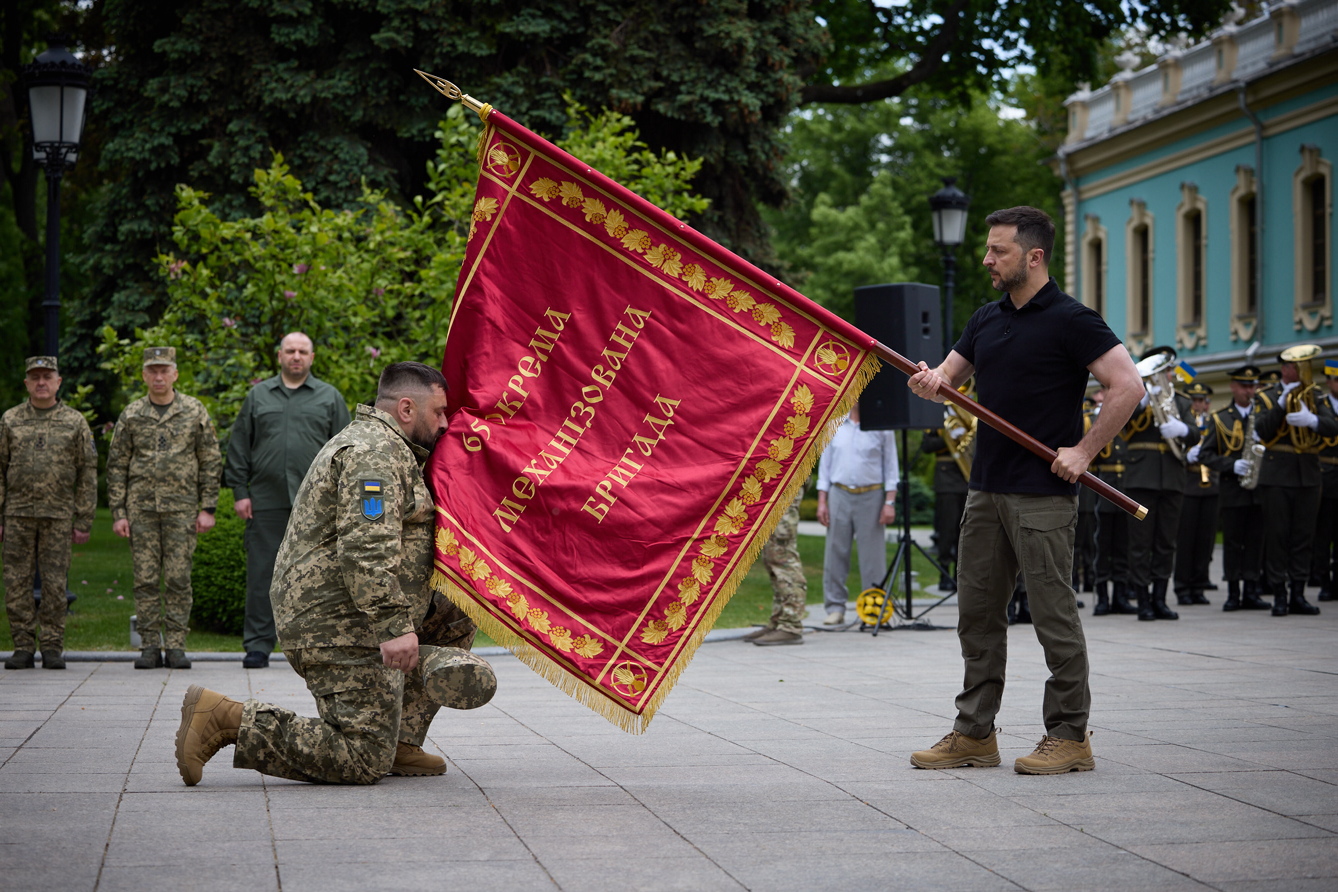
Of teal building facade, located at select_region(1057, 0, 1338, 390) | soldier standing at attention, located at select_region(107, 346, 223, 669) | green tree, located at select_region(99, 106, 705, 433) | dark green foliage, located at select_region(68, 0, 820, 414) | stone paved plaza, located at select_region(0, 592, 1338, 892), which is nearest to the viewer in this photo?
stone paved plaza, located at select_region(0, 592, 1338, 892)

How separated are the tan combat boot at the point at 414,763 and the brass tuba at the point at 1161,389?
32.8 ft

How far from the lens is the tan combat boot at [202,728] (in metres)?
6.10

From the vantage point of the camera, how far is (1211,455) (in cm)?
1603

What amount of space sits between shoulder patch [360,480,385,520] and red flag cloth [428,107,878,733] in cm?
35

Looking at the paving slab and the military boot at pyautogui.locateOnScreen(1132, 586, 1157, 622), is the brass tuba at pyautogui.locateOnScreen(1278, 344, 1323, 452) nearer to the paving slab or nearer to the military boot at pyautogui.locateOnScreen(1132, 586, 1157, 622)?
the military boot at pyautogui.locateOnScreen(1132, 586, 1157, 622)

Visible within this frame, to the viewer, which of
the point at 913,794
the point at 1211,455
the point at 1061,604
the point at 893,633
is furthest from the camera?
the point at 1211,455

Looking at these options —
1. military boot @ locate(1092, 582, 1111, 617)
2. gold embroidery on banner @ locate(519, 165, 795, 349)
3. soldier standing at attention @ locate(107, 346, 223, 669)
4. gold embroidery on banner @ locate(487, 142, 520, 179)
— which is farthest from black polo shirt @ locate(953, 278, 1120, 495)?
military boot @ locate(1092, 582, 1111, 617)

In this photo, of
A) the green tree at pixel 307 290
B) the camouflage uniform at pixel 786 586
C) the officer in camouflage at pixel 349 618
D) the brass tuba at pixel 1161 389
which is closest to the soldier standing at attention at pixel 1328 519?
the brass tuba at pixel 1161 389

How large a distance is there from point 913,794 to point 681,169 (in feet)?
38.2

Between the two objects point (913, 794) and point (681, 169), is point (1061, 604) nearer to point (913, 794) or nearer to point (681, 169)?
point (913, 794)

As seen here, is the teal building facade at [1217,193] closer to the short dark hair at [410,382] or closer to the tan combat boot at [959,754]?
the tan combat boot at [959,754]

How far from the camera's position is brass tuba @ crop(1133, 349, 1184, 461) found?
48.3ft

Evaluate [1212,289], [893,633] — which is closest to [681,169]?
[893,633]

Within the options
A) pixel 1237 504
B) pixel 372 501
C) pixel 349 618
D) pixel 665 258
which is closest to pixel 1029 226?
pixel 665 258
